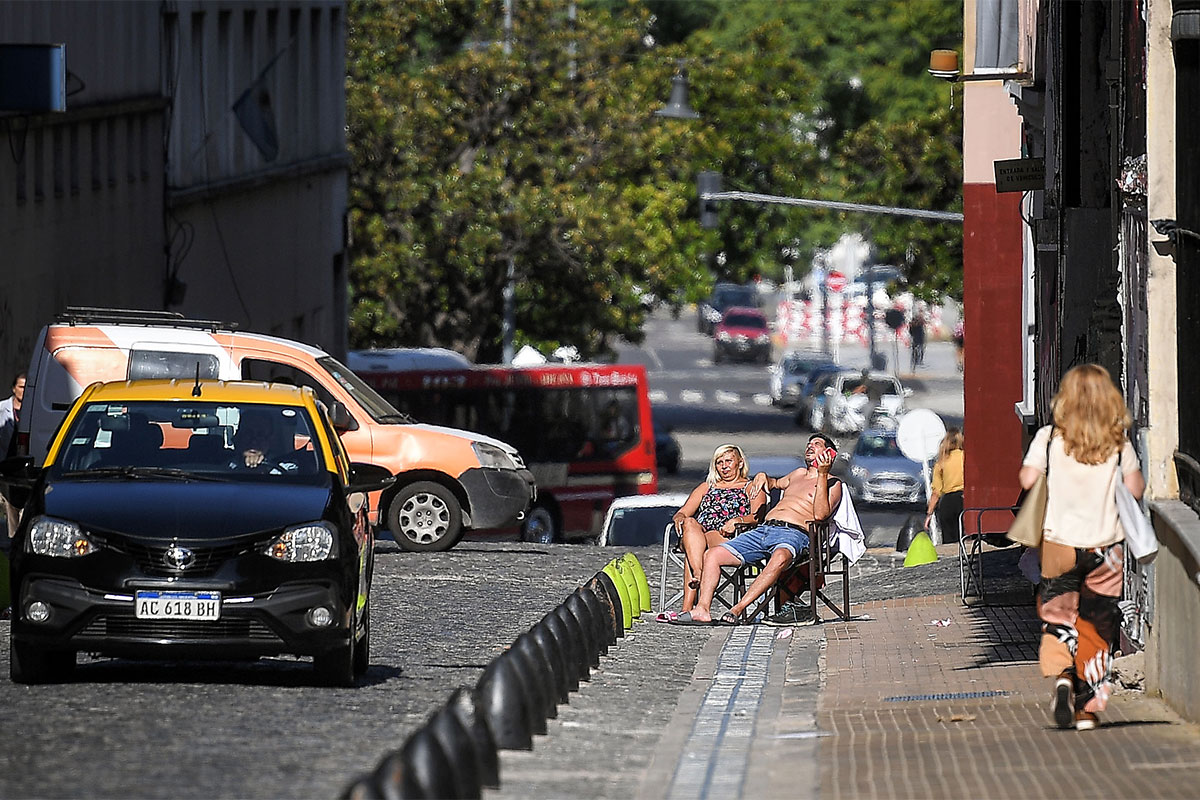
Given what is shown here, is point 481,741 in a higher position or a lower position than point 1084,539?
lower

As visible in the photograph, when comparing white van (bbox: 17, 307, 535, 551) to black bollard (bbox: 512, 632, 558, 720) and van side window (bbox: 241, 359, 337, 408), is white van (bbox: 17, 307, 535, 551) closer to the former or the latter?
van side window (bbox: 241, 359, 337, 408)

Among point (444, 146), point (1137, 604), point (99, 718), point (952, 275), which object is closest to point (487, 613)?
point (1137, 604)

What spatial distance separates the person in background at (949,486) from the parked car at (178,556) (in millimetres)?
14476

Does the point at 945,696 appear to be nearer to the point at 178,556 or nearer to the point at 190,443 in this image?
the point at 178,556

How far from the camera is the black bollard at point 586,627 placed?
41.2ft

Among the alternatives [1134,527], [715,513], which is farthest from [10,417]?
[1134,527]

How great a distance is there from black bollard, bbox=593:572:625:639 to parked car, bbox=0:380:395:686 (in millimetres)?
2818

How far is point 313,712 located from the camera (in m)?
10.8

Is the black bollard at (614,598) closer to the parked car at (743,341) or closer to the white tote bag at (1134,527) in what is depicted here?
the white tote bag at (1134,527)

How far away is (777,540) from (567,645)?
16.3 ft

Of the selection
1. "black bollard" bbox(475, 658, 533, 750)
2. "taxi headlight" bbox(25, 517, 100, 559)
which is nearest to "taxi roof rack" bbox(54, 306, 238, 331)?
"taxi headlight" bbox(25, 517, 100, 559)

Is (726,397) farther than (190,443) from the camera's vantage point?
Yes

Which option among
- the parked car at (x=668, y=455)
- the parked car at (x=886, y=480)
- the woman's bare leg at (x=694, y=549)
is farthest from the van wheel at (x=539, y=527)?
the parked car at (x=668, y=455)

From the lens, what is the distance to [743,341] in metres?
100
